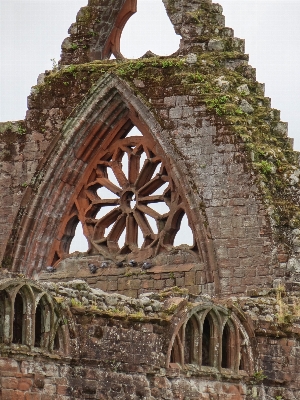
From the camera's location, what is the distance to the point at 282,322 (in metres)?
33.2

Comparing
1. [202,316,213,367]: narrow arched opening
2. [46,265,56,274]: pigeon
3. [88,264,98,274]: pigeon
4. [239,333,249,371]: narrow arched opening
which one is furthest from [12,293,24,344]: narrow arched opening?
[46,265,56,274]: pigeon

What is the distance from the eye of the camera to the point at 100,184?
125 feet

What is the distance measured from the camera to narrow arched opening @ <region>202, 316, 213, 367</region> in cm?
3175

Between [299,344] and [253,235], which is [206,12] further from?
[299,344]

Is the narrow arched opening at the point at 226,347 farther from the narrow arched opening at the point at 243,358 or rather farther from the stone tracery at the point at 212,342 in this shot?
the narrow arched opening at the point at 243,358

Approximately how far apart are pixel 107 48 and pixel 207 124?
342cm

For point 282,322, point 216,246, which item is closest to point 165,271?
point 216,246

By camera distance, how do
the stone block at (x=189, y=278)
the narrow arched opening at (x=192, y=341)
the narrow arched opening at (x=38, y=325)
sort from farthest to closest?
the stone block at (x=189, y=278)
the narrow arched opening at (x=192, y=341)
the narrow arched opening at (x=38, y=325)

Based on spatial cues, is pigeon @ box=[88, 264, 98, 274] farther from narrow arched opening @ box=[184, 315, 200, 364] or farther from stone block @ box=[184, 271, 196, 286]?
narrow arched opening @ box=[184, 315, 200, 364]

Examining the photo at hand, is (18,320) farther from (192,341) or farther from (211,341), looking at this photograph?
(211,341)

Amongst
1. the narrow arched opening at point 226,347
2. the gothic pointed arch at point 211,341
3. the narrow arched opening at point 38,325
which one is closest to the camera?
the narrow arched opening at point 38,325

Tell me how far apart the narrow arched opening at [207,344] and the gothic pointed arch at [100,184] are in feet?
17.0

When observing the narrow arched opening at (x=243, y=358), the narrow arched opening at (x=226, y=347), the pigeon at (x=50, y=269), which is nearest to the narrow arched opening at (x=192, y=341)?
the narrow arched opening at (x=226, y=347)

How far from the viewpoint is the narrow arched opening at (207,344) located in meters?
31.8
